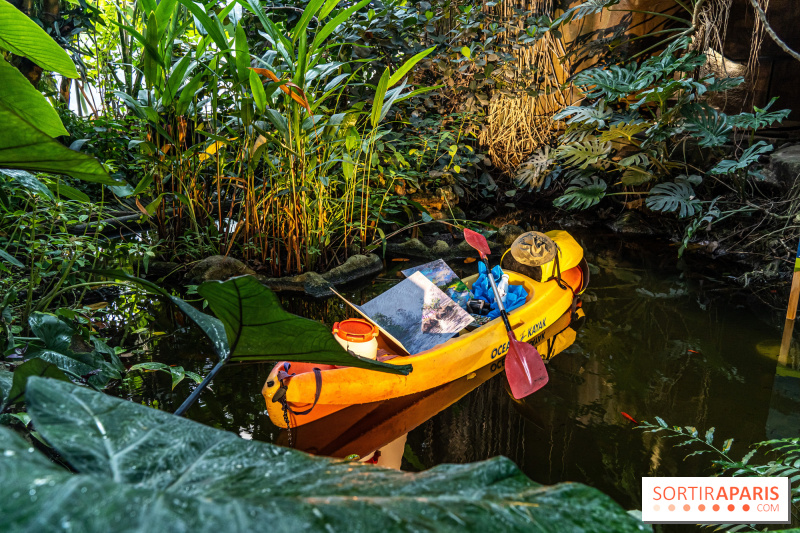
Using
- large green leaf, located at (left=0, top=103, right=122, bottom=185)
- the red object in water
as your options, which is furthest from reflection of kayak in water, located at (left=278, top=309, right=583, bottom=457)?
large green leaf, located at (left=0, top=103, right=122, bottom=185)

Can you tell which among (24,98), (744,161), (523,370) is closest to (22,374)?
(24,98)

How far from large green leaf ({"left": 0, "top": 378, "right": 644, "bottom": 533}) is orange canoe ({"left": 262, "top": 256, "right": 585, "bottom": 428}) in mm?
1667

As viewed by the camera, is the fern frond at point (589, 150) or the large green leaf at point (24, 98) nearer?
the large green leaf at point (24, 98)

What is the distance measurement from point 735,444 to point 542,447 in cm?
79

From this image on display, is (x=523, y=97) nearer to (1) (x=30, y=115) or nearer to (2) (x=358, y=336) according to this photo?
(2) (x=358, y=336)

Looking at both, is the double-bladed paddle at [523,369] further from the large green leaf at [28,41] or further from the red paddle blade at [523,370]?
the large green leaf at [28,41]

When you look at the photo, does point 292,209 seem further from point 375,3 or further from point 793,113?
point 793,113

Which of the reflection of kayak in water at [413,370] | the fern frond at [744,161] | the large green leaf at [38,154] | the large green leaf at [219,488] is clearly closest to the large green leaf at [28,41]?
the large green leaf at [38,154]

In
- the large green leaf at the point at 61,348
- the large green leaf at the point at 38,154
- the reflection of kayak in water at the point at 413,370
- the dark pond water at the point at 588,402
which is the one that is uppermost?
the large green leaf at the point at 38,154

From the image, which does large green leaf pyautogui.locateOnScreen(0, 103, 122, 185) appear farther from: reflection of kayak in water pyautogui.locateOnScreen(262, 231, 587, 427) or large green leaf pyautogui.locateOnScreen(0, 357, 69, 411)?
reflection of kayak in water pyautogui.locateOnScreen(262, 231, 587, 427)

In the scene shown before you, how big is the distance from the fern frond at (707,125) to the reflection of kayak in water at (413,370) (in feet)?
6.81

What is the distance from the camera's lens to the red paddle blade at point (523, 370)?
2.52 m

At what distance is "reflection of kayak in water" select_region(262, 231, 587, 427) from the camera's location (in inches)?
82.4

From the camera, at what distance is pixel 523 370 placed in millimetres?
2584
